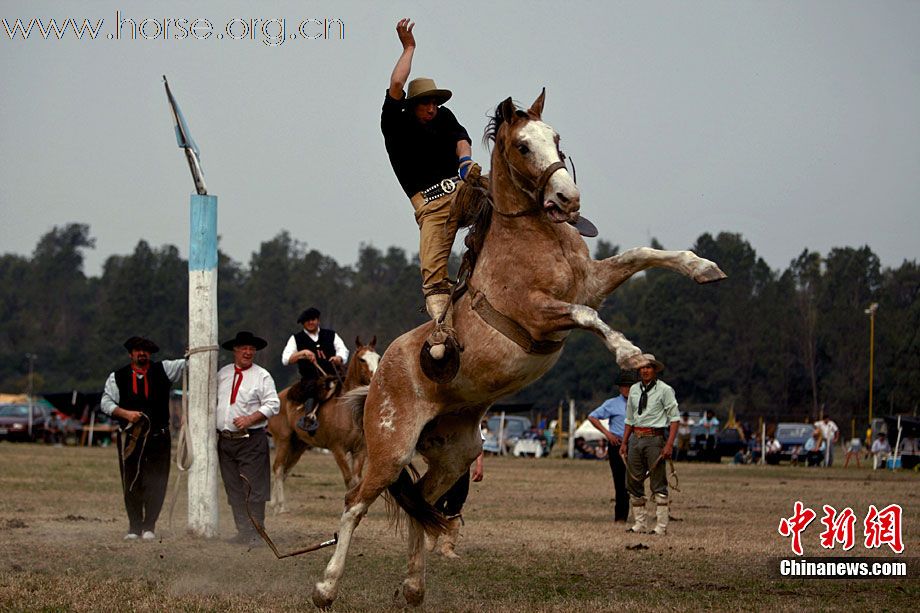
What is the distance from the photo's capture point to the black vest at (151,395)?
13.9 metres

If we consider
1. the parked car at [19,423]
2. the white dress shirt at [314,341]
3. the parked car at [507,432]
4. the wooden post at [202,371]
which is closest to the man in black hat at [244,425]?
the wooden post at [202,371]

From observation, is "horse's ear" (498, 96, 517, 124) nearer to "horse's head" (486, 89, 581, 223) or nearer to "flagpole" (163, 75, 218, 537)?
"horse's head" (486, 89, 581, 223)

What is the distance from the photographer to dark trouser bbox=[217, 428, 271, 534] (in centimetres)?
1389

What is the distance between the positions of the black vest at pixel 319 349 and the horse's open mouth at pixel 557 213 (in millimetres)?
9256

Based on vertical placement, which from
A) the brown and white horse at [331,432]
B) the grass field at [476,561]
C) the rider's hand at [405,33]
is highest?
the rider's hand at [405,33]

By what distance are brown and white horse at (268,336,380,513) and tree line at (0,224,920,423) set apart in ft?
158

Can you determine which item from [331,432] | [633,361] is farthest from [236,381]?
[633,361]

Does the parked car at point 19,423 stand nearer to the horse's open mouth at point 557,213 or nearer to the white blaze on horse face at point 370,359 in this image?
the white blaze on horse face at point 370,359

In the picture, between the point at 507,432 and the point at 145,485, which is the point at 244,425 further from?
the point at 507,432

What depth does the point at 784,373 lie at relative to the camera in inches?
3366

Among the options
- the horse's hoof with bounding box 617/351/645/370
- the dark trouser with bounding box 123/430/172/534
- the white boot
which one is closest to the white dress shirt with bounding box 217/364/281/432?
the dark trouser with bounding box 123/430/172/534

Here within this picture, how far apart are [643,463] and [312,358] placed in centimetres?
458

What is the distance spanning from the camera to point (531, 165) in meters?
8.39

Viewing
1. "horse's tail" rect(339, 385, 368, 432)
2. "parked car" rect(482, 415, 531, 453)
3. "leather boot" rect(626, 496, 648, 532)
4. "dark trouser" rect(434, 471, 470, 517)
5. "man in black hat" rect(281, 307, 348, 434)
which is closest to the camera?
"horse's tail" rect(339, 385, 368, 432)
